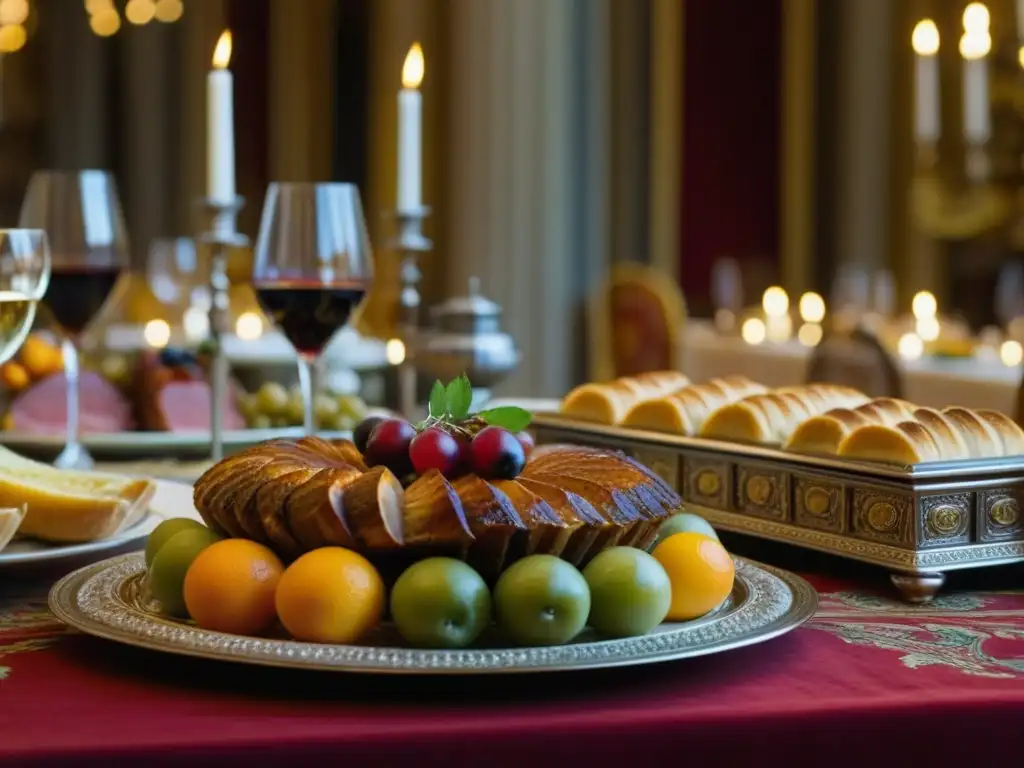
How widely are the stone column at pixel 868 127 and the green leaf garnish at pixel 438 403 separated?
265 inches

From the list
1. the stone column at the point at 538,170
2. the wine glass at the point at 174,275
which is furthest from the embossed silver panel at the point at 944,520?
the stone column at the point at 538,170

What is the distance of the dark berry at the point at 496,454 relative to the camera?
0.85 meters

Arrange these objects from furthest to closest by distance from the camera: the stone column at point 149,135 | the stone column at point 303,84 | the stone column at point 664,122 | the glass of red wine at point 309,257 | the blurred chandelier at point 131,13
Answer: the stone column at point 149,135 → the blurred chandelier at point 131,13 → the stone column at point 303,84 → the stone column at point 664,122 → the glass of red wine at point 309,257

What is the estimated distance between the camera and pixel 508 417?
91 centimetres

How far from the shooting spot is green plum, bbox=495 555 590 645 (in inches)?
29.9

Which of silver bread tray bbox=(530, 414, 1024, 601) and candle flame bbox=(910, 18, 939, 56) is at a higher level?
candle flame bbox=(910, 18, 939, 56)

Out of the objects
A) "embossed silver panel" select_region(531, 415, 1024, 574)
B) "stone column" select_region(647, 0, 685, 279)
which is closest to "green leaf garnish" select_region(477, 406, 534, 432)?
"embossed silver panel" select_region(531, 415, 1024, 574)

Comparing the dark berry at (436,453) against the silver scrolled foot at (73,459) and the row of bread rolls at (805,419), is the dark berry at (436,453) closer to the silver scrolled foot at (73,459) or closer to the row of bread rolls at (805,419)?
the row of bread rolls at (805,419)

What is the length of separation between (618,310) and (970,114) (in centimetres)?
136

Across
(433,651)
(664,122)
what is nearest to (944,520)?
(433,651)

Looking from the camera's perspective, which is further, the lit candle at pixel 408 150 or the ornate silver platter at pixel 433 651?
the lit candle at pixel 408 150

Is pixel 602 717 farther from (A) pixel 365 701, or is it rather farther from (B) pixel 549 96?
(B) pixel 549 96

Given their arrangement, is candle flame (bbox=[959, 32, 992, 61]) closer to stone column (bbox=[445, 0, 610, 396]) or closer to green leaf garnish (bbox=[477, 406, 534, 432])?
stone column (bbox=[445, 0, 610, 396])

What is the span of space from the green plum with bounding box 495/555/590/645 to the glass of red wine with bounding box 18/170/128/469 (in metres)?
0.80
